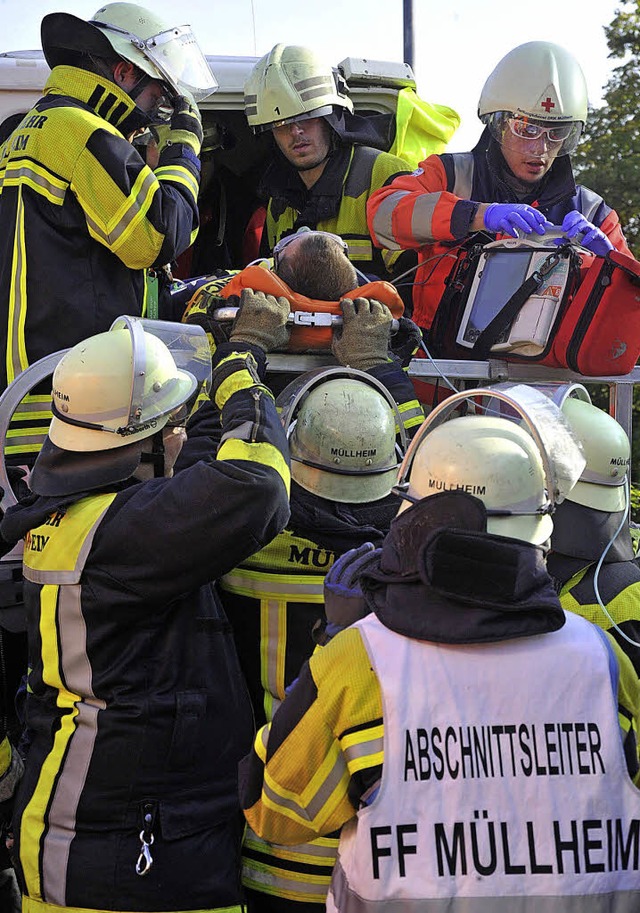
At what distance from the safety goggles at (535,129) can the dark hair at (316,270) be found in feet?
4.87

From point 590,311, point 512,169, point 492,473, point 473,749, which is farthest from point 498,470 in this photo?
point 512,169

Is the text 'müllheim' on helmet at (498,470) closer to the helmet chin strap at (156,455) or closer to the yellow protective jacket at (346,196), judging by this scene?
the helmet chin strap at (156,455)

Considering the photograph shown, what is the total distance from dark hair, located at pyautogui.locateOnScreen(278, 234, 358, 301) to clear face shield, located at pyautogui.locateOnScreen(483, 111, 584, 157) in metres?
1.48

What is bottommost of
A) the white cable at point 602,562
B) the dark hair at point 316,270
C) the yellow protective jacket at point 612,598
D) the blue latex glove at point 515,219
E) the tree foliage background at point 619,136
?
the tree foliage background at point 619,136

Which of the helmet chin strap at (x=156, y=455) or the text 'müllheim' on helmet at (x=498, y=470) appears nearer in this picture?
the text 'müllheim' on helmet at (x=498, y=470)

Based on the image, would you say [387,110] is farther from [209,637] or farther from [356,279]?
[209,637]

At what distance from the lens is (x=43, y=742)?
2660 mm

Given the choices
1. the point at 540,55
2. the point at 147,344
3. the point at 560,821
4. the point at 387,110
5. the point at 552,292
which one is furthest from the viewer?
the point at 387,110

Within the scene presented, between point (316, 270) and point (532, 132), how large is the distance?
1609 millimetres

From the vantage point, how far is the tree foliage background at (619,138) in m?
11.3

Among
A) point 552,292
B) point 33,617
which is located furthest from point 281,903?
point 552,292

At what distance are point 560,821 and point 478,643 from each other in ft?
1.10

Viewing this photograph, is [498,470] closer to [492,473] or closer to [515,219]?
[492,473]

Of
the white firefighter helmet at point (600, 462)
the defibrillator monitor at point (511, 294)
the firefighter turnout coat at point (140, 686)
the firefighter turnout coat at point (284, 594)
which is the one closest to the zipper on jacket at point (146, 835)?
the firefighter turnout coat at point (140, 686)
